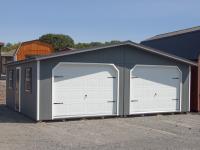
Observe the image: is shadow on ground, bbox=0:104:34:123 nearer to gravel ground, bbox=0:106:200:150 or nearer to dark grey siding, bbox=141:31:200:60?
gravel ground, bbox=0:106:200:150

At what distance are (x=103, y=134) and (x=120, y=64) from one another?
5.04 metres

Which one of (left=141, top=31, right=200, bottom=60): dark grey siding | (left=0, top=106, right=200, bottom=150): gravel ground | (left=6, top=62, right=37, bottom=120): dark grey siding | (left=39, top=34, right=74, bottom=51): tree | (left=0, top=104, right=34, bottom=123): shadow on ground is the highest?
(left=39, top=34, right=74, bottom=51): tree

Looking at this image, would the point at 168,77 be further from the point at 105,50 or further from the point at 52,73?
the point at 52,73

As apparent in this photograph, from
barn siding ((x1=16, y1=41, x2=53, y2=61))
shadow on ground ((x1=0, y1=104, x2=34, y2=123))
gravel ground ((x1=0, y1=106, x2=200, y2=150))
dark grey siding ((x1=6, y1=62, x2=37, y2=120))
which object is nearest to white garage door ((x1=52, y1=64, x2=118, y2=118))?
gravel ground ((x1=0, y1=106, x2=200, y2=150))

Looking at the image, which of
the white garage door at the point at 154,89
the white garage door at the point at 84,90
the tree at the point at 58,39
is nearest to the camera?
the white garage door at the point at 84,90

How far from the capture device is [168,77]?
58.0 feet

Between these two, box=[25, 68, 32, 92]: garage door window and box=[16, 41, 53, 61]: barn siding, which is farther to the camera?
box=[16, 41, 53, 61]: barn siding

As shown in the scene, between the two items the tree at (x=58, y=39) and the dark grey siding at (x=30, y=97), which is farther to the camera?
the tree at (x=58, y=39)

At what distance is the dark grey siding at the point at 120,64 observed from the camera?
14.7 meters

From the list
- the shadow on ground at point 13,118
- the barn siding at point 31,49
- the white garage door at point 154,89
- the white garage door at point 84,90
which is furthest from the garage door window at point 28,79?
the barn siding at point 31,49

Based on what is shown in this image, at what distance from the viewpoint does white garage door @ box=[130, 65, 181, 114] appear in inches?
659

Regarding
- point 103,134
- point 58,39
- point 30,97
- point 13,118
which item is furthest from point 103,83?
point 58,39

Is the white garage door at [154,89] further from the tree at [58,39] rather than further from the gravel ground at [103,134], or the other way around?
the tree at [58,39]

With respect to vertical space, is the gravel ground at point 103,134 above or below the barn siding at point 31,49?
below
